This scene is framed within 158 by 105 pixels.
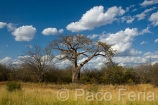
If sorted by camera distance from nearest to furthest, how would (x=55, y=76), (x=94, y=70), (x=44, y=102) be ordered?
1. (x=44, y=102)
2. (x=55, y=76)
3. (x=94, y=70)

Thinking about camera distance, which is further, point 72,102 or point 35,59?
point 35,59

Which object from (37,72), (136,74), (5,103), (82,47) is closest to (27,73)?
(37,72)

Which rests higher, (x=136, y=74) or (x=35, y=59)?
(x=35, y=59)

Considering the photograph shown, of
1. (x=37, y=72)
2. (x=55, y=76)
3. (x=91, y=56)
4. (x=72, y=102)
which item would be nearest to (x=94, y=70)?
(x=91, y=56)

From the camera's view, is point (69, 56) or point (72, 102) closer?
point (72, 102)

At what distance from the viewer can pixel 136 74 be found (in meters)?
32.6

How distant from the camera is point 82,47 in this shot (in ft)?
105

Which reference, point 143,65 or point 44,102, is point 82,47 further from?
point 44,102

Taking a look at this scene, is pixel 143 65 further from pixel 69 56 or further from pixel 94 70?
pixel 69 56

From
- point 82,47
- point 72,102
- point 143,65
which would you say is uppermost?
point 82,47

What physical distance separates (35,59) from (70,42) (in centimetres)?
626

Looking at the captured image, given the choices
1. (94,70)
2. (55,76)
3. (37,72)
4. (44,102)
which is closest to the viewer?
(44,102)

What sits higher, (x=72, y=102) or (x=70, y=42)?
(x=70, y=42)

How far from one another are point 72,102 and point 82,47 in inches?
932
